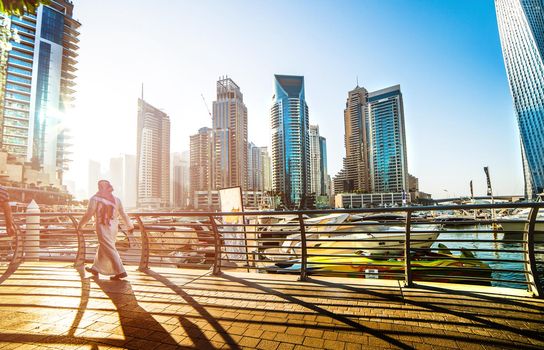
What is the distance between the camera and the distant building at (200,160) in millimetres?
141000

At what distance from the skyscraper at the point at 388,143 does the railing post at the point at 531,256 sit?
15106 centimetres

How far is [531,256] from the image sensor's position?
13.3 feet

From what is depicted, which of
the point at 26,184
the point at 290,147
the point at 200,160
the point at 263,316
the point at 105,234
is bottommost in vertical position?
the point at 263,316

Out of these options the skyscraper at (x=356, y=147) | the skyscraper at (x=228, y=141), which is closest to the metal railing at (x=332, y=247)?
the skyscraper at (x=228, y=141)

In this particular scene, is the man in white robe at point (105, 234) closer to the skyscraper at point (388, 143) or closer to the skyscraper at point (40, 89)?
the skyscraper at point (40, 89)

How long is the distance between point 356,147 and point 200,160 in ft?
332

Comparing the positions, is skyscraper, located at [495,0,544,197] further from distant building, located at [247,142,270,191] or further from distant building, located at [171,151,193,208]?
distant building, located at [171,151,193,208]

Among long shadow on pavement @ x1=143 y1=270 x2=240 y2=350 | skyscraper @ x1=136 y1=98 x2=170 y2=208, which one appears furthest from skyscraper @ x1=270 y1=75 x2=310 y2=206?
long shadow on pavement @ x1=143 y1=270 x2=240 y2=350

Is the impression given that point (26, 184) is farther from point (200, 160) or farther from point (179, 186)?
point (179, 186)

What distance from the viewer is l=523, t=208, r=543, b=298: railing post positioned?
12.9 feet

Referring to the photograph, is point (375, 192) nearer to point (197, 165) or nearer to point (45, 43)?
point (197, 165)

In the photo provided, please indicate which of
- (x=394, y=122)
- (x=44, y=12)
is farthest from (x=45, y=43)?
(x=394, y=122)

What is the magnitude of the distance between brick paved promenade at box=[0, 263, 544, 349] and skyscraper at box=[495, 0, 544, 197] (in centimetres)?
12080

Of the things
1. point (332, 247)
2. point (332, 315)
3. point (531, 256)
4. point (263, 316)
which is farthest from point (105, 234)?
point (531, 256)
